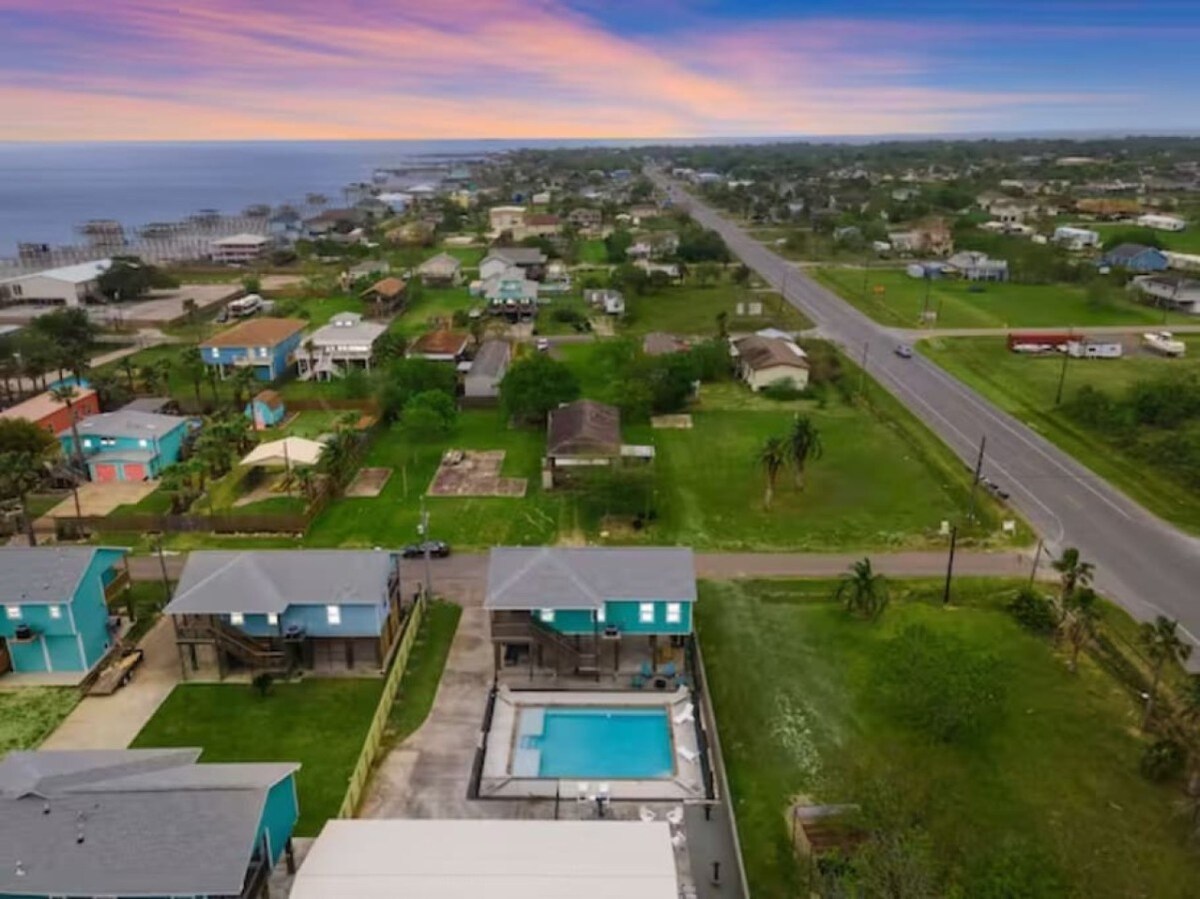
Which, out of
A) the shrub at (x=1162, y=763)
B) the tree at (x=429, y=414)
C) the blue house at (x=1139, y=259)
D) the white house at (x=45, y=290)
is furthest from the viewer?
the blue house at (x=1139, y=259)

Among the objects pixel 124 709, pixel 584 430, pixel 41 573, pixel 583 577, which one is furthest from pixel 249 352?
pixel 583 577

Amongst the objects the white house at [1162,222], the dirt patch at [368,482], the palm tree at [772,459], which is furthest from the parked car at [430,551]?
the white house at [1162,222]

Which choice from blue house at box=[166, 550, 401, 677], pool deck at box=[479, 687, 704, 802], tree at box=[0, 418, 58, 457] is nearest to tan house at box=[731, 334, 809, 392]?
pool deck at box=[479, 687, 704, 802]

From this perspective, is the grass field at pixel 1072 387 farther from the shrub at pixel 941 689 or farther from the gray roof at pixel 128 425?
the gray roof at pixel 128 425

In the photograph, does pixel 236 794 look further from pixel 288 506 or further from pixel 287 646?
pixel 288 506

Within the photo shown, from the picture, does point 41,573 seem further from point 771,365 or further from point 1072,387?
point 1072,387

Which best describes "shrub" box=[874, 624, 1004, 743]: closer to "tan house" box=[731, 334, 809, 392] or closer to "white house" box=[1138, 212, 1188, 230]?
"tan house" box=[731, 334, 809, 392]
